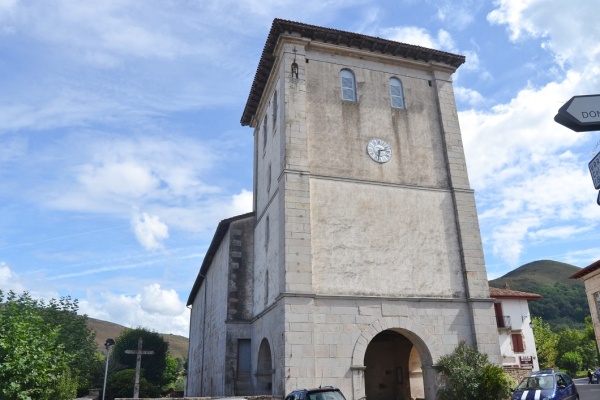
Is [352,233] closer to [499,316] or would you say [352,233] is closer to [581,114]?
[581,114]

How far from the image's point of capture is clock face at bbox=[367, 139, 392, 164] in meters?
18.8

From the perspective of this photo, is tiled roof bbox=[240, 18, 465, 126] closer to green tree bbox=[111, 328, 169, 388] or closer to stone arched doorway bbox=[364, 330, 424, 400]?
stone arched doorway bbox=[364, 330, 424, 400]

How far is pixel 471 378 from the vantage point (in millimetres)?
15344

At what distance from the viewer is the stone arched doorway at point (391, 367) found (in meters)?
20.8

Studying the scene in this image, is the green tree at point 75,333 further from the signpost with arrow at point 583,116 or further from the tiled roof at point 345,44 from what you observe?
the signpost with arrow at point 583,116

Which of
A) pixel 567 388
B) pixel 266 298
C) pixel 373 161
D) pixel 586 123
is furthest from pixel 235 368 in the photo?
pixel 586 123

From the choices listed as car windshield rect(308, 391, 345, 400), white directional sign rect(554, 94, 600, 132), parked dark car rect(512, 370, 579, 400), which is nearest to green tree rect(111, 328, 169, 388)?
car windshield rect(308, 391, 345, 400)

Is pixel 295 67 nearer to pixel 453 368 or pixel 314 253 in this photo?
pixel 314 253

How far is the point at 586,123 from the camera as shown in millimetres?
4512

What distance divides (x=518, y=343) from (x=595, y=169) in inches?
1309

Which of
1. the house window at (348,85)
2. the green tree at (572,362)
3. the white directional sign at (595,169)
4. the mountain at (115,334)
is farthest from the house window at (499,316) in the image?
the mountain at (115,334)

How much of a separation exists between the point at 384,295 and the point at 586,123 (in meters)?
12.9

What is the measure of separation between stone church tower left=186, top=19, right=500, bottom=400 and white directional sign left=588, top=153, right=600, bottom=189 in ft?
39.0

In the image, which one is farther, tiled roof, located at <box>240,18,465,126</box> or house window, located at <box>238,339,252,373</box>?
house window, located at <box>238,339,252,373</box>
